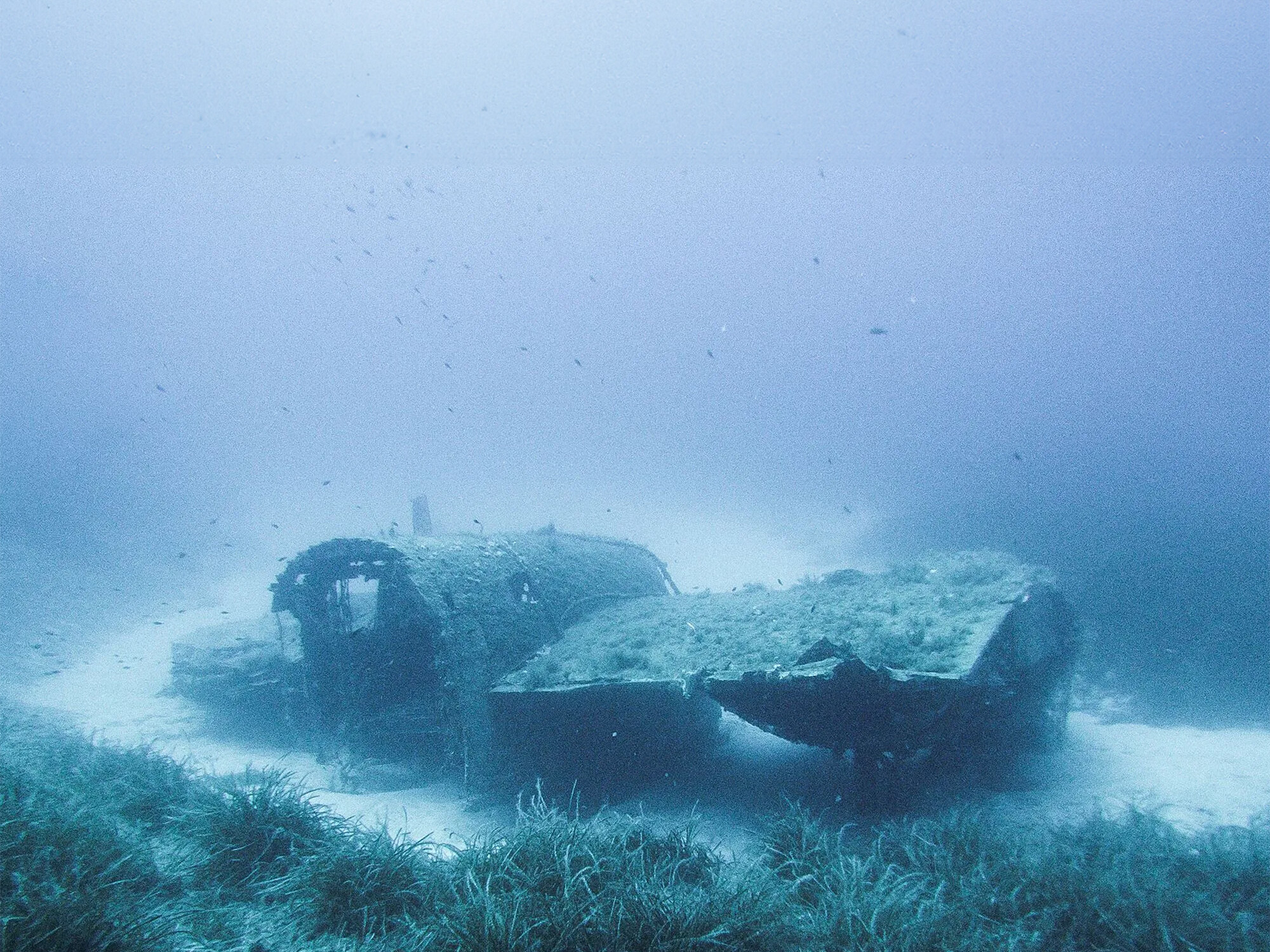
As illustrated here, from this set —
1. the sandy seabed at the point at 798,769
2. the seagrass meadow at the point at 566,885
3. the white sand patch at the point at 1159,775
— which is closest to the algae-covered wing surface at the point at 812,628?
the seagrass meadow at the point at 566,885

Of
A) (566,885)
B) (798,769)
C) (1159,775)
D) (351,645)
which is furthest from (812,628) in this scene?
(351,645)

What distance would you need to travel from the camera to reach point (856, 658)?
694 cm

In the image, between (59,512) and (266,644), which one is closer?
(266,644)

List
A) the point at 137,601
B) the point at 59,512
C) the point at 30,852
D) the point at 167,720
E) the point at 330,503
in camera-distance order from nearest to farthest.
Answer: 1. the point at 30,852
2. the point at 167,720
3. the point at 137,601
4. the point at 59,512
5. the point at 330,503

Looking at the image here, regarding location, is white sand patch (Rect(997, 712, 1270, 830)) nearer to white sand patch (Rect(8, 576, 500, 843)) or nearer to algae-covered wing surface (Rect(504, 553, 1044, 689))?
algae-covered wing surface (Rect(504, 553, 1044, 689))

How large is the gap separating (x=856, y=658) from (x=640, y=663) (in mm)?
3616

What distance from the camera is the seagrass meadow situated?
399 centimetres

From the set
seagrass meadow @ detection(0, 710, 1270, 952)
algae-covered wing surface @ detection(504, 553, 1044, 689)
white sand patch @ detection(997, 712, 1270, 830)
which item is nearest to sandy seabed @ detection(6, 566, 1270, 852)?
white sand patch @ detection(997, 712, 1270, 830)

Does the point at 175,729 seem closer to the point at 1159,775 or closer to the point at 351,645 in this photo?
the point at 351,645

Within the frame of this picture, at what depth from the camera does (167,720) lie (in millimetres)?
16562

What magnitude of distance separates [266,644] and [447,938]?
16038 mm

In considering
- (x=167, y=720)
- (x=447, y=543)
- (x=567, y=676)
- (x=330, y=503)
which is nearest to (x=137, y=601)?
(x=167, y=720)

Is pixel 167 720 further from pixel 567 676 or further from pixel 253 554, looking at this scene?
pixel 253 554

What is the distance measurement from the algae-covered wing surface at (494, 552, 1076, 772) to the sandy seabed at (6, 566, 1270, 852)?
1422 millimetres
